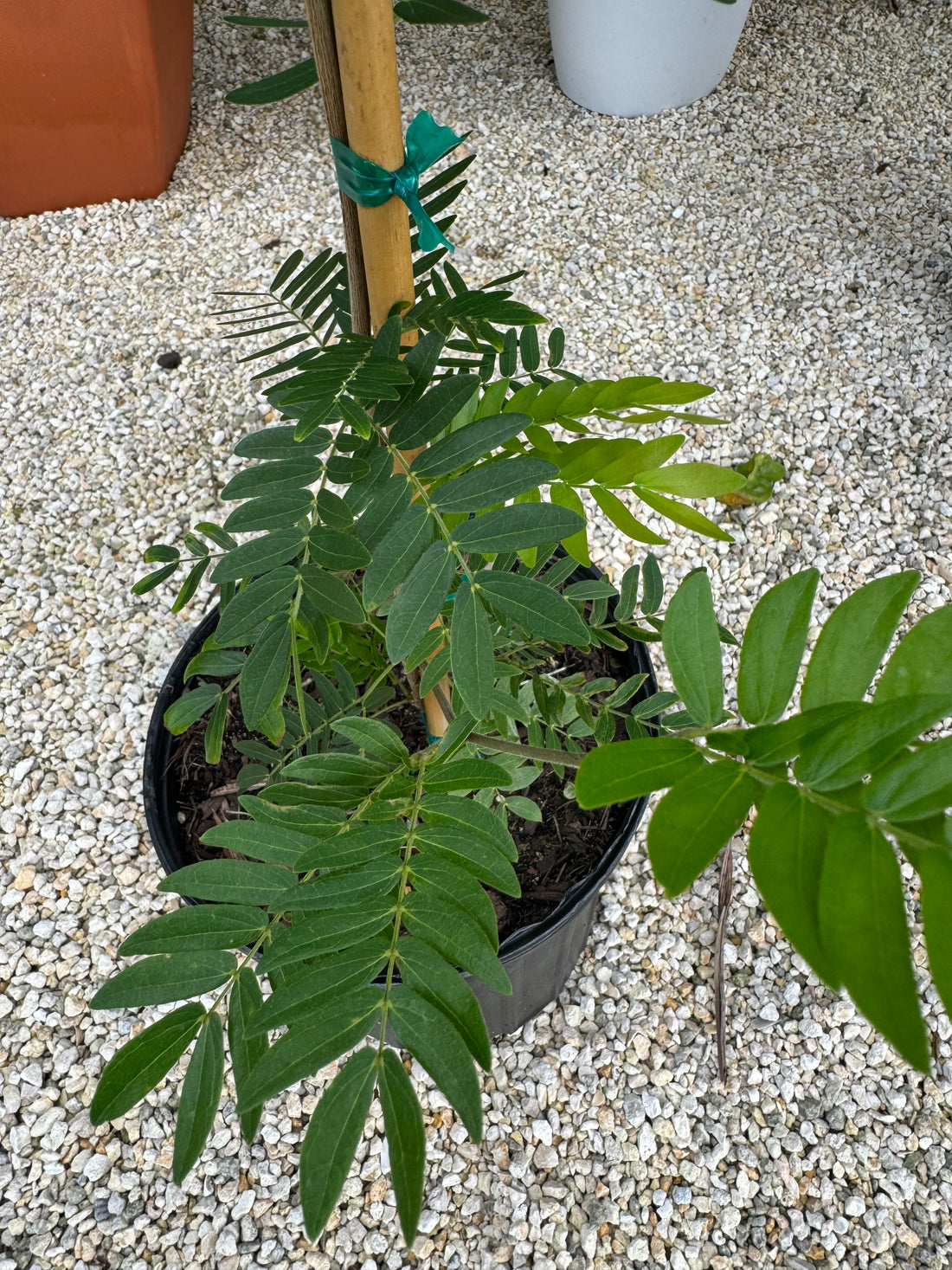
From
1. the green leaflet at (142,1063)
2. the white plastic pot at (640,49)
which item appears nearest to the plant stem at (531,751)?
the green leaflet at (142,1063)

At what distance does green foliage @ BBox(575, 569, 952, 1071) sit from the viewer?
38 cm

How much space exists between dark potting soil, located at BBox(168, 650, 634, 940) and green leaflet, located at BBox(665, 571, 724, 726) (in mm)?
644

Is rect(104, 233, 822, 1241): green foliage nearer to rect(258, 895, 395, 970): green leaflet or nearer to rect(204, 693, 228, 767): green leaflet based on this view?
rect(258, 895, 395, 970): green leaflet

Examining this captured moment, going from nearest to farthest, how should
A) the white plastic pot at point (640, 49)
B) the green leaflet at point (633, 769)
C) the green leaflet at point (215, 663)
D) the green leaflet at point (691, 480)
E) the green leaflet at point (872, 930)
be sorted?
the green leaflet at point (872, 930), the green leaflet at point (633, 769), the green leaflet at point (691, 480), the green leaflet at point (215, 663), the white plastic pot at point (640, 49)

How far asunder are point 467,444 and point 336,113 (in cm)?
25

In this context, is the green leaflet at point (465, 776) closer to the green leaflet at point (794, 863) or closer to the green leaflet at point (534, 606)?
the green leaflet at point (534, 606)

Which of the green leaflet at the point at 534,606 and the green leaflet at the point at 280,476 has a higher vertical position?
the green leaflet at the point at 280,476

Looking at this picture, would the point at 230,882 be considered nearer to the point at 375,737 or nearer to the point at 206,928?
the point at 206,928

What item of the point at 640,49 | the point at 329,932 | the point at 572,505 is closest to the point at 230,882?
the point at 329,932

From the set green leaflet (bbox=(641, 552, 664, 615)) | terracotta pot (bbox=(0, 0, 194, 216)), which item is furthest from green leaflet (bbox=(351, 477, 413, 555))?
terracotta pot (bbox=(0, 0, 194, 216))

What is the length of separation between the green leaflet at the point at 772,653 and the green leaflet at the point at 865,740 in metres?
0.09

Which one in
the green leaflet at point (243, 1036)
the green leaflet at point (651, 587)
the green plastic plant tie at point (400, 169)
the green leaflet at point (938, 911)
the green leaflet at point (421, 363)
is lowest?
the green leaflet at point (651, 587)

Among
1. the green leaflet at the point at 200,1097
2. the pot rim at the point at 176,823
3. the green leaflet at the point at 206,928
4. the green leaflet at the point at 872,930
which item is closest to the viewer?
the green leaflet at the point at 872,930

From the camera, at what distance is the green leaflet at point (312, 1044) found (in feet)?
1.73
